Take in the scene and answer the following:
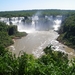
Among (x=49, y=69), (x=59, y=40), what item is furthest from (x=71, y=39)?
(x=49, y=69)

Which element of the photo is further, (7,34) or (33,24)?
(33,24)

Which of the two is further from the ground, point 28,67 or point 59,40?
point 28,67

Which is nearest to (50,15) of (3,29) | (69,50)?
(3,29)

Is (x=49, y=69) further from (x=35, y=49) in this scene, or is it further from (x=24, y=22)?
(x=24, y=22)

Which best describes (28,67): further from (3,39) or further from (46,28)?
(46,28)

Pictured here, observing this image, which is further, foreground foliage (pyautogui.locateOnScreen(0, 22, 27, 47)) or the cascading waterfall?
the cascading waterfall

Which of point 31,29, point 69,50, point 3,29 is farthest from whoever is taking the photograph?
point 31,29

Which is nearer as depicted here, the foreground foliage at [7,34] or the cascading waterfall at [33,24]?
the foreground foliage at [7,34]

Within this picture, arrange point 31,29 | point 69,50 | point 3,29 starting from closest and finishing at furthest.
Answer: point 69,50 < point 3,29 < point 31,29

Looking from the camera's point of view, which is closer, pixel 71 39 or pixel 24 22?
pixel 71 39
